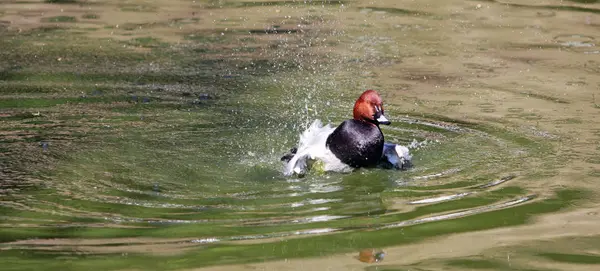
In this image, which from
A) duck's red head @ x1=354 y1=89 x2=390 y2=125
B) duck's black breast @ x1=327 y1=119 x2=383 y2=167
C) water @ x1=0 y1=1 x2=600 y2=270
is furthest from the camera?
duck's red head @ x1=354 y1=89 x2=390 y2=125

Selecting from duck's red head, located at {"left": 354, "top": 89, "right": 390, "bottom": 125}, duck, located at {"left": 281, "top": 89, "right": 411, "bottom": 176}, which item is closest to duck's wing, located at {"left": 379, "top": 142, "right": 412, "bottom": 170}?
duck, located at {"left": 281, "top": 89, "right": 411, "bottom": 176}

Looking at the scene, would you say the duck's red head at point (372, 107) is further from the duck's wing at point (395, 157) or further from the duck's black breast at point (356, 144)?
the duck's wing at point (395, 157)

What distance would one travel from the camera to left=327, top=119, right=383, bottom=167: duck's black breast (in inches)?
259

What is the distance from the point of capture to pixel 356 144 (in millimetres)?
6582

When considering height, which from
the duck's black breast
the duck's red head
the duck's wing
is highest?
→ the duck's red head

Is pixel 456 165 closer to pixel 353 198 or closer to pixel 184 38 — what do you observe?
pixel 353 198

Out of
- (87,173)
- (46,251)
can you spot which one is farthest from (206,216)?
(87,173)

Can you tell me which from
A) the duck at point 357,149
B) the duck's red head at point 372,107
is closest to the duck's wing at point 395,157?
the duck at point 357,149

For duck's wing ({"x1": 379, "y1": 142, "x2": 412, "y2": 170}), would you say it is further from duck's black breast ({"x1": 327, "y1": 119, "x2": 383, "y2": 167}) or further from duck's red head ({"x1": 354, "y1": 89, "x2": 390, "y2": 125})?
duck's red head ({"x1": 354, "y1": 89, "x2": 390, "y2": 125})

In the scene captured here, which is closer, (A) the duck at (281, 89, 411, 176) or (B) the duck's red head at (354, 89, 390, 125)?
(A) the duck at (281, 89, 411, 176)

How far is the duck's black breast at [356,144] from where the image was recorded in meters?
6.58

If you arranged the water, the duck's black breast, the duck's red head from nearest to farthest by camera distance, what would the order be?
the water, the duck's black breast, the duck's red head

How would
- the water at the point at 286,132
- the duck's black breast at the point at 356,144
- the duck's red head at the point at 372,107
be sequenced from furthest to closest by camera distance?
the duck's red head at the point at 372,107, the duck's black breast at the point at 356,144, the water at the point at 286,132

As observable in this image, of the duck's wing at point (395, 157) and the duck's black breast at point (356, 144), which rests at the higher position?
the duck's black breast at point (356, 144)
